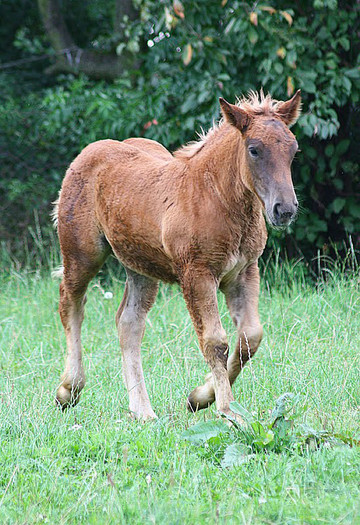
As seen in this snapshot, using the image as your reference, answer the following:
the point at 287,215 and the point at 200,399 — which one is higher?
the point at 287,215

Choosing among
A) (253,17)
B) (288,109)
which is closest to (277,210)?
(288,109)

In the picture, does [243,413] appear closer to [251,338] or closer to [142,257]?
[251,338]

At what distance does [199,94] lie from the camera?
8375mm

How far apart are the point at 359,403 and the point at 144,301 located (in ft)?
5.85

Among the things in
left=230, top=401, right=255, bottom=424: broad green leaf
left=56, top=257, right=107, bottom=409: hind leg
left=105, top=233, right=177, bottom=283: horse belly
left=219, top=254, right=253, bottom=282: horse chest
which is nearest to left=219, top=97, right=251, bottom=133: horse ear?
left=219, top=254, right=253, bottom=282: horse chest

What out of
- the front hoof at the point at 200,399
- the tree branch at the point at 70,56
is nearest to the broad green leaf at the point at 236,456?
the front hoof at the point at 200,399

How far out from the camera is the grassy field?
3.42m

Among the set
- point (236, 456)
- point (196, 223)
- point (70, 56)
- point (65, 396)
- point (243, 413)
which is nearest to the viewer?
point (236, 456)

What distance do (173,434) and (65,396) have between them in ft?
4.41

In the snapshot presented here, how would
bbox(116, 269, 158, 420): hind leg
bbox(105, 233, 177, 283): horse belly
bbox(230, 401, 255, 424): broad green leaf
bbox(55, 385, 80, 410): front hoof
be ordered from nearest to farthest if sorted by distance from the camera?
bbox(230, 401, 255, 424): broad green leaf → bbox(105, 233, 177, 283): horse belly → bbox(55, 385, 80, 410): front hoof → bbox(116, 269, 158, 420): hind leg

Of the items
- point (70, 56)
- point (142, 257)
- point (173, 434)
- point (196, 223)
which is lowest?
point (173, 434)

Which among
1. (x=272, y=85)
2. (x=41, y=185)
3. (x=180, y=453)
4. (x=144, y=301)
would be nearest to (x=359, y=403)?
A: (x=180, y=453)

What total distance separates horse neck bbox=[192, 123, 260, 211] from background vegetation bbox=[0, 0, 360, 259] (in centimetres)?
279

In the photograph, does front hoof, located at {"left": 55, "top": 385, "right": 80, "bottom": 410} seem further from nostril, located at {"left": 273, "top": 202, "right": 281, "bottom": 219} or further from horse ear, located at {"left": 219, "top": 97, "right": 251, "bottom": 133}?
→ horse ear, located at {"left": 219, "top": 97, "right": 251, "bottom": 133}
